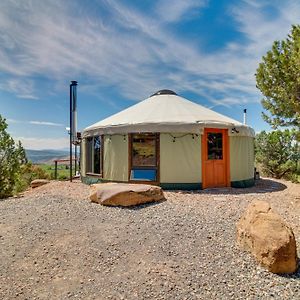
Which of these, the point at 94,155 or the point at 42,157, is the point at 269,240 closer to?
the point at 94,155

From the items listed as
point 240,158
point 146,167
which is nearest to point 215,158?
point 240,158

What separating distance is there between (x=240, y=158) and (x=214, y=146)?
40.8 inches

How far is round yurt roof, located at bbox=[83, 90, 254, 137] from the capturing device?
7.16 meters

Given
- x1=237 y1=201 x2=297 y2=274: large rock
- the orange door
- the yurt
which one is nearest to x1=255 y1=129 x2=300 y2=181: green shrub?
the yurt

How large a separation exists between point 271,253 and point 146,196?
8.86 ft

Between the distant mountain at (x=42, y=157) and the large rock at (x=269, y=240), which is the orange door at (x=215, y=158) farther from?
the distant mountain at (x=42, y=157)

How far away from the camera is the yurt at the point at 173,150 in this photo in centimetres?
725

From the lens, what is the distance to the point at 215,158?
7.70 meters

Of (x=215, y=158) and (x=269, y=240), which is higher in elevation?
(x=215, y=158)

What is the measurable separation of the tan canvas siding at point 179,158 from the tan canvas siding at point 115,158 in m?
1.10

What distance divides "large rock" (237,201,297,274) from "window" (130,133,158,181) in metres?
4.04

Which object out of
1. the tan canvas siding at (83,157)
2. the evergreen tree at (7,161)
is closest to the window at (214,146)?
the tan canvas siding at (83,157)

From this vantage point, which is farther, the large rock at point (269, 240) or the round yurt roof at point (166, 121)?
the round yurt roof at point (166, 121)

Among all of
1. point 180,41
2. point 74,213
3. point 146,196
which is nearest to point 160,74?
point 180,41
